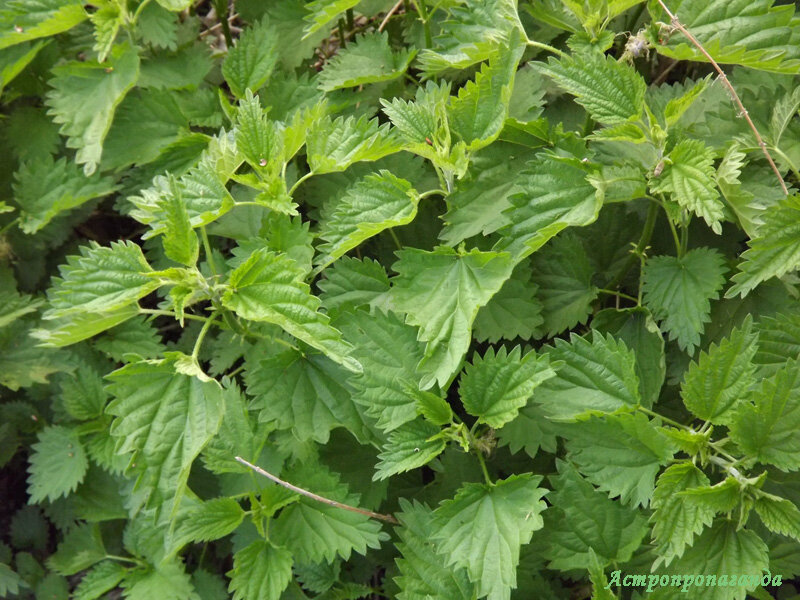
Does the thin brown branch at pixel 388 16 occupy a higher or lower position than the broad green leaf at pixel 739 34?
higher

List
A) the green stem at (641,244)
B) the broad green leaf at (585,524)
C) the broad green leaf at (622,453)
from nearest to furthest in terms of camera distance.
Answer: the broad green leaf at (622,453) → the broad green leaf at (585,524) → the green stem at (641,244)

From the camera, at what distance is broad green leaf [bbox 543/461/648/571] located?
1.46 m

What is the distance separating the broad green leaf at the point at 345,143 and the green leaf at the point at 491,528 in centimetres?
74

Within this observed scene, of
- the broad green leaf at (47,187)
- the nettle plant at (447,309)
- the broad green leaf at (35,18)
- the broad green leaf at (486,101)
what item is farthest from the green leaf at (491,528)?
the broad green leaf at (35,18)

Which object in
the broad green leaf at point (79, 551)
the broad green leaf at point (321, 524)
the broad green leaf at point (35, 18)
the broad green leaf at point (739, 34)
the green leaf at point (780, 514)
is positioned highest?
the broad green leaf at point (35, 18)

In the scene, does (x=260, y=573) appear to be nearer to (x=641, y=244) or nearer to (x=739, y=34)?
(x=641, y=244)

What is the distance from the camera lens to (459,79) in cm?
193

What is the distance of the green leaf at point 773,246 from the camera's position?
4.53 ft

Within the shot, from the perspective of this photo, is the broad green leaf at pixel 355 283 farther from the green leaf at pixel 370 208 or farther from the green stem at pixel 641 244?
the green stem at pixel 641 244

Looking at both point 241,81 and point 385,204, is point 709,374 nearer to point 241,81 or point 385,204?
point 385,204

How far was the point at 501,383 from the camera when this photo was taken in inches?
56.3

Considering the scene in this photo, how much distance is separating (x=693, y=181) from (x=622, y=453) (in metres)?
0.56

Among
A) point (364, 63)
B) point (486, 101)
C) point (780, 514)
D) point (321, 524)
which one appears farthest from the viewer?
point (364, 63)

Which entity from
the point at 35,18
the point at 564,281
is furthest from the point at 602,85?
the point at 35,18
